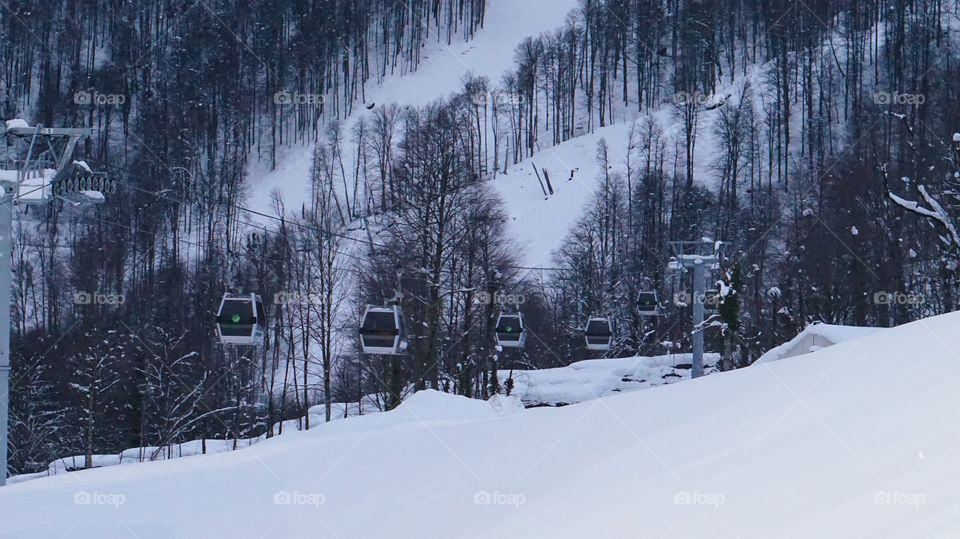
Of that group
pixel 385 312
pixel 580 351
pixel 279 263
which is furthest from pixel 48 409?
pixel 385 312

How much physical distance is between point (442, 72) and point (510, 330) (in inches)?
2864

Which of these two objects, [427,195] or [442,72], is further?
[442,72]

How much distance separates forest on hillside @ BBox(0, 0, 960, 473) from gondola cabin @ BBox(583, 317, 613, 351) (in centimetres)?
359

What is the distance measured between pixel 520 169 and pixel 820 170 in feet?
68.6

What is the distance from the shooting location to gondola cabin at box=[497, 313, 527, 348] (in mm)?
25047

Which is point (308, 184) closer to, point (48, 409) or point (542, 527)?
point (48, 409)

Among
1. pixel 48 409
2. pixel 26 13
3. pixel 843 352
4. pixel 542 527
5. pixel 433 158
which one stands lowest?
pixel 48 409

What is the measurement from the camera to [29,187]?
1441cm

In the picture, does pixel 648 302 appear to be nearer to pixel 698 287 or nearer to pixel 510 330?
pixel 698 287

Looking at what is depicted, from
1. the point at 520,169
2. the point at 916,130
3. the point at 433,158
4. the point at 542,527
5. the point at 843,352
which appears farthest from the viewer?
the point at 520,169

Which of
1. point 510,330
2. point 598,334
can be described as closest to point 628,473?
point 510,330

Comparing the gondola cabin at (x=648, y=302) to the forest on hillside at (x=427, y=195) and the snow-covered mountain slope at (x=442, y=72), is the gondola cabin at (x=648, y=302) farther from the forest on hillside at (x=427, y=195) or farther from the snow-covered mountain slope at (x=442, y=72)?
the snow-covered mountain slope at (x=442, y=72)

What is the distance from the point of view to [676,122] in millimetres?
76188

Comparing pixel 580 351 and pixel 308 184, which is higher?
pixel 308 184
